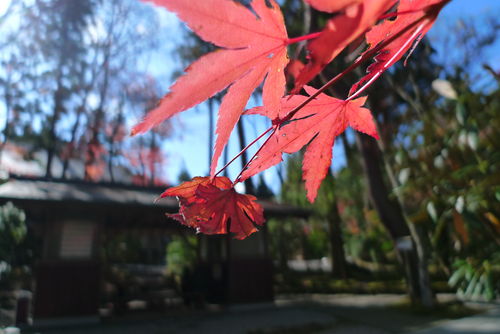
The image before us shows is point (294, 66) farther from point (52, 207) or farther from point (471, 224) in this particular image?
point (52, 207)

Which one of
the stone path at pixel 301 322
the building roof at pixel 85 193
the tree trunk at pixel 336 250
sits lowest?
the stone path at pixel 301 322

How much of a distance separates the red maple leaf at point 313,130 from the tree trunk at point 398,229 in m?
5.09

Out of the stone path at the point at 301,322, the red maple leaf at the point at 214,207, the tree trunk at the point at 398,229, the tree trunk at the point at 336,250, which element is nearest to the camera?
the red maple leaf at the point at 214,207

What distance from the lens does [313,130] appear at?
315 mm

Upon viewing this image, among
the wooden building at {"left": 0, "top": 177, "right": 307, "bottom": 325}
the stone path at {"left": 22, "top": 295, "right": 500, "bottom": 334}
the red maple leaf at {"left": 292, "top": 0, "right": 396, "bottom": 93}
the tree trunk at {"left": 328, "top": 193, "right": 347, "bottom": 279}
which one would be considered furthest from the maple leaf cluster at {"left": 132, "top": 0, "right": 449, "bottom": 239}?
the tree trunk at {"left": 328, "top": 193, "right": 347, "bottom": 279}

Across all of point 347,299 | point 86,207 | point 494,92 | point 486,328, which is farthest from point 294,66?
point 347,299

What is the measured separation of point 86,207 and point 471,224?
5.01 metres

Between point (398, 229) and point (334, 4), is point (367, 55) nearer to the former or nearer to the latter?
point (334, 4)

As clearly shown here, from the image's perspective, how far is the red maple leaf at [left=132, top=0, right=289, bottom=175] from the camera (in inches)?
7.7

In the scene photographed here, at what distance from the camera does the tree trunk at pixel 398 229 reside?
5141 millimetres

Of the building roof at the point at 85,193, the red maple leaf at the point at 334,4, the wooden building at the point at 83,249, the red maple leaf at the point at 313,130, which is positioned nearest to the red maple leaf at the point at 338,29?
the red maple leaf at the point at 334,4

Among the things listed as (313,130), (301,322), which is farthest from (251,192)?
(313,130)

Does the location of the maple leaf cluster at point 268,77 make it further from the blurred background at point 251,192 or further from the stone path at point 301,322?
the stone path at point 301,322

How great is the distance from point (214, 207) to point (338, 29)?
0.18 meters
